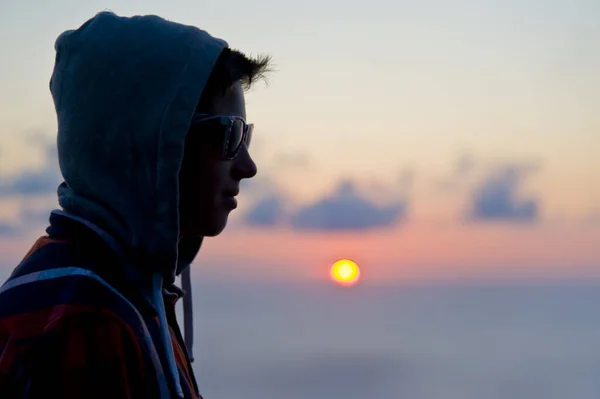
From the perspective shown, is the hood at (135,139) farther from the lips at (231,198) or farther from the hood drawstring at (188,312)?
the hood drawstring at (188,312)

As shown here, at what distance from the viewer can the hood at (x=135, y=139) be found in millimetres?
2393

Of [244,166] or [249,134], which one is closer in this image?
[244,166]

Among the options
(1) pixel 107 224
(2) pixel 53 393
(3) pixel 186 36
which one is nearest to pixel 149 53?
→ (3) pixel 186 36

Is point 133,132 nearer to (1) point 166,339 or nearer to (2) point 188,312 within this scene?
(1) point 166,339

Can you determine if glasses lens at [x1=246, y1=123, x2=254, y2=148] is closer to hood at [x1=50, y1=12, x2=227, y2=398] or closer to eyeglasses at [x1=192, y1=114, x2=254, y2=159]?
eyeglasses at [x1=192, y1=114, x2=254, y2=159]

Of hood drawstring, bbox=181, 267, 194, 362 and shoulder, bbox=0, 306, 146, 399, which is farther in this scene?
hood drawstring, bbox=181, 267, 194, 362

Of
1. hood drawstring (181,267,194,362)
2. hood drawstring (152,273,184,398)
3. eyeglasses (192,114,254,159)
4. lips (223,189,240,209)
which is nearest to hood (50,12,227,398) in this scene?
hood drawstring (152,273,184,398)

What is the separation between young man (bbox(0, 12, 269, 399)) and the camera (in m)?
2.11

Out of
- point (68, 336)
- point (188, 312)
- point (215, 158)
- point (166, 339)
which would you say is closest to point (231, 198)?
point (215, 158)

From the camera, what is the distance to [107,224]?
2408mm

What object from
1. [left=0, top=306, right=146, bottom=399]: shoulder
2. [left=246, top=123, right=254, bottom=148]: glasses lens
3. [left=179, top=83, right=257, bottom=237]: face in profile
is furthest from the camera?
[left=246, top=123, right=254, bottom=148]: glasses lens

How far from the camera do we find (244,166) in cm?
268

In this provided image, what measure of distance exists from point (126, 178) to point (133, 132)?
13 centimetres

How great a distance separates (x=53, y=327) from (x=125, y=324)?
187 millimetres
